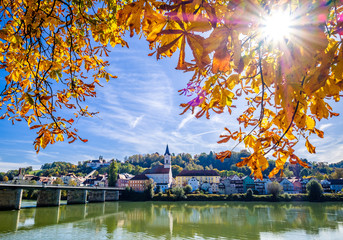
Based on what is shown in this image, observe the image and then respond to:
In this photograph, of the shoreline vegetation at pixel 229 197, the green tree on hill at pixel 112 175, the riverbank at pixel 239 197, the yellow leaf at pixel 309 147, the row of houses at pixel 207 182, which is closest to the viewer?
the yellow leaf at pixel 309 147

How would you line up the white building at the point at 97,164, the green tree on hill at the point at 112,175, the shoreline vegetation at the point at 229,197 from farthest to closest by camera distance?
the white building at the point at 97,164 → the green tree on hill at the point at 112,175 → the shoreline vegetation at the point at 229,197

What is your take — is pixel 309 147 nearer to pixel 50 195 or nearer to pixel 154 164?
pixel 50 195

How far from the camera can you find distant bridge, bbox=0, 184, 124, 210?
93.7 feet

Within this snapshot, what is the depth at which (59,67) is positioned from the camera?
1.66m

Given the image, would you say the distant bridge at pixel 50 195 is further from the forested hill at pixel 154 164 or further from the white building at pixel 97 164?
the white building at pixel 97 164

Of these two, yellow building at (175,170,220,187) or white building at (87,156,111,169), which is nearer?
yellow building at (175,170,220,187)

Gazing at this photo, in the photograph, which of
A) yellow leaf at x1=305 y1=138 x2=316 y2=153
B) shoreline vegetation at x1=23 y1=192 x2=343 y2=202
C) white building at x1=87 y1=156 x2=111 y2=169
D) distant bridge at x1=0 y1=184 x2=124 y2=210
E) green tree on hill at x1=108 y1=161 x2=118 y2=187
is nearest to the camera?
yellow leaf at x1=305 y1=138 x2=316 y2=153

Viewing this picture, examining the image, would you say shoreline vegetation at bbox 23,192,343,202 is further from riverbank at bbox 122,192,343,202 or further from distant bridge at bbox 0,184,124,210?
distant bridge at bbox 0,184,124,210

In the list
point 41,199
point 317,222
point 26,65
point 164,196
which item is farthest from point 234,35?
point 164,196

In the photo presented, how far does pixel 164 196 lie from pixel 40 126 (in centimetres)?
4897

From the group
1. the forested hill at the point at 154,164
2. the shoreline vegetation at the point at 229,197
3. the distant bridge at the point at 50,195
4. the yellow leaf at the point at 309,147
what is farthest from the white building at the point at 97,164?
the yellow leaf at the point at 309,147

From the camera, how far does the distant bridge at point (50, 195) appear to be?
28.6 m

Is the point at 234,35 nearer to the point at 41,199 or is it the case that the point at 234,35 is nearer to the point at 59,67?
the point at 59,67

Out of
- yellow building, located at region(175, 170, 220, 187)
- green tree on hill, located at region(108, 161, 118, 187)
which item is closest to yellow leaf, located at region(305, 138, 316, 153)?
green tree on hill, located at region(108, 161, 118, 187)
